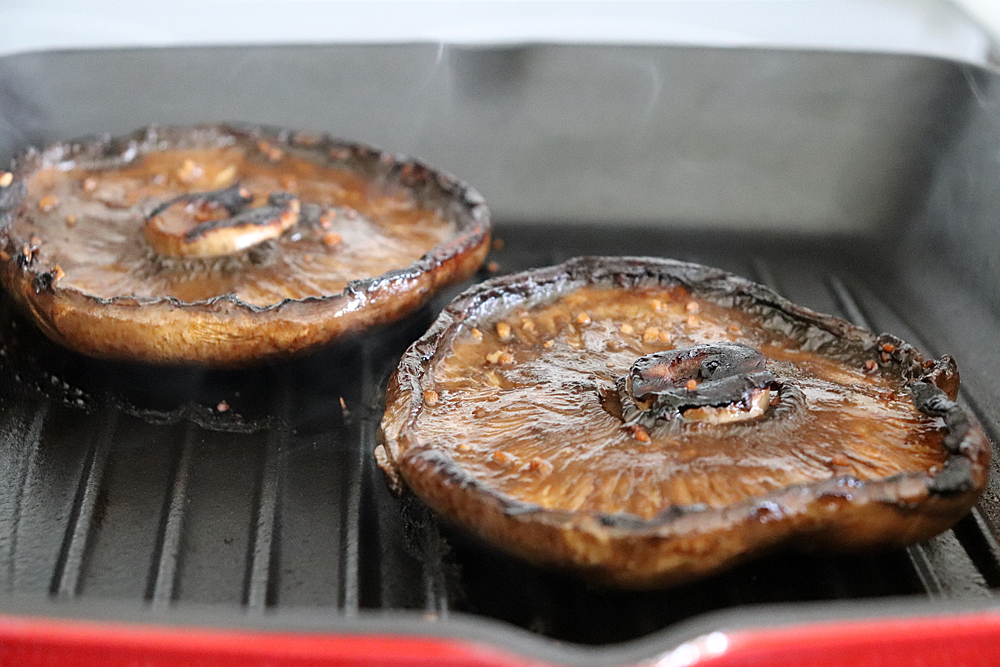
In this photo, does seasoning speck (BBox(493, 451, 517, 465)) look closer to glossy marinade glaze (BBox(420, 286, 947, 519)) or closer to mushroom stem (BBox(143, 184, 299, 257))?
glossy marinade glaze (BBox(420, 286, 947, 519))

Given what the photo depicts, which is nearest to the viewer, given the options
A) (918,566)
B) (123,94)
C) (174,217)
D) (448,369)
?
(918,566)

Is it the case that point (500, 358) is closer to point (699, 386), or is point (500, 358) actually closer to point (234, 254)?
point (699, 386)

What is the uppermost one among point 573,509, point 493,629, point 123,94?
point 493,629

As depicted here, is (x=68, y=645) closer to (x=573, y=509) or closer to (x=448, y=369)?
(x=573, y=509)

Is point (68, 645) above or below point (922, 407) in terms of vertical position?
below

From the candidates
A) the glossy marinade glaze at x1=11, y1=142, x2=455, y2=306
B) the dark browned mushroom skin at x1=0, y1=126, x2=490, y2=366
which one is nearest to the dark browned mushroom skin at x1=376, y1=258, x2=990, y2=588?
the dark browned mushroom skin at x1=0, y1=126, x2=490, y2=366

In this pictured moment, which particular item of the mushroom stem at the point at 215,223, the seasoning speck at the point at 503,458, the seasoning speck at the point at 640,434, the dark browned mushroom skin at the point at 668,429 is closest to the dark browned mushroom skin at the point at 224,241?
the mushroom stem at the point at 215,223

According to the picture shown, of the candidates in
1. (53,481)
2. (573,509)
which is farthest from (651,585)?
(53,481)
